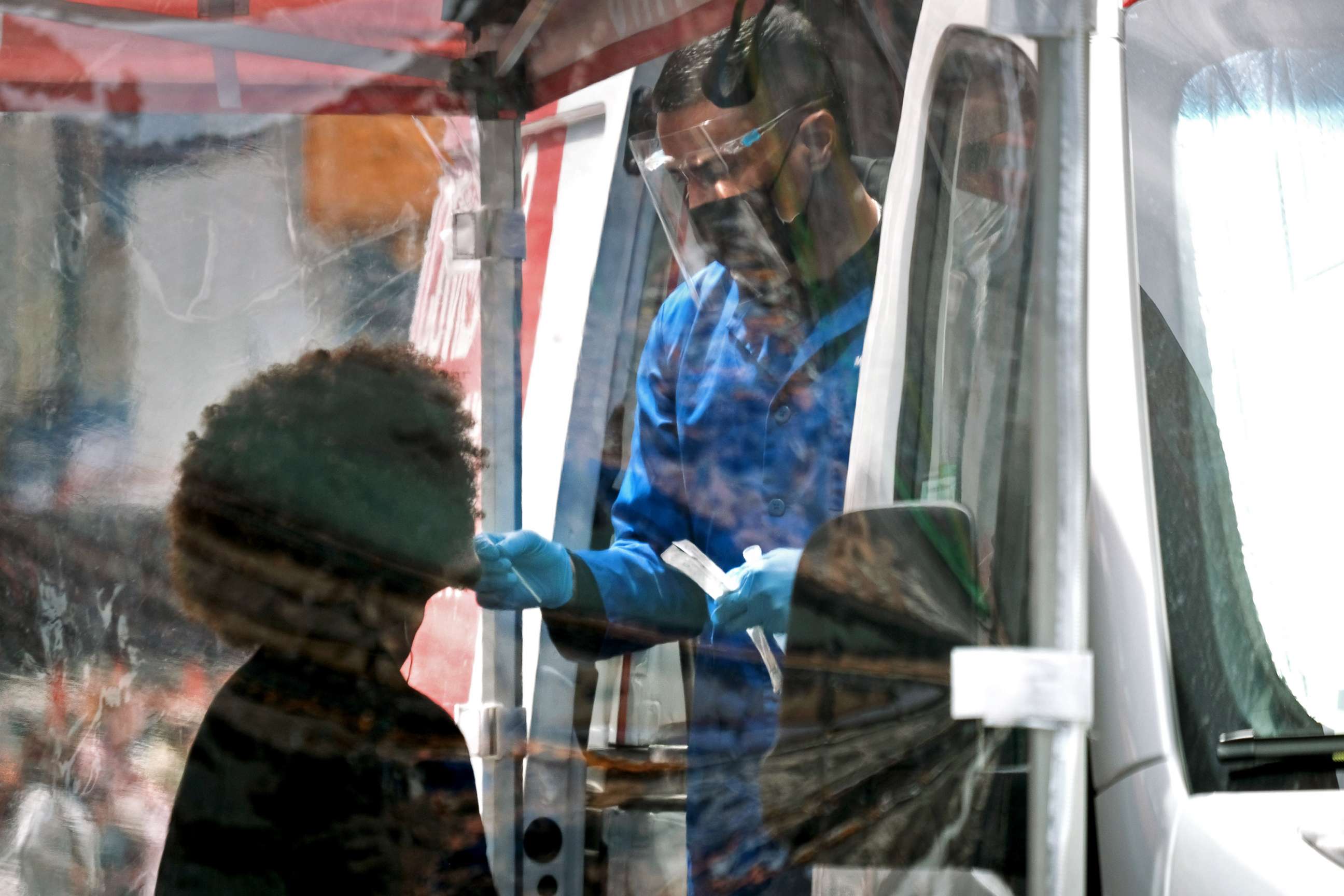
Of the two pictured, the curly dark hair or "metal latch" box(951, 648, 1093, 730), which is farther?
"metal latch" box(951, 648, 1093, 730)

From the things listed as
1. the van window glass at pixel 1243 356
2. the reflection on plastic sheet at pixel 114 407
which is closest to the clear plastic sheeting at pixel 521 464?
the reflection on plastic sheet at pixel 114 407

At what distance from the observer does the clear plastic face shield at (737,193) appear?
1.52 meters

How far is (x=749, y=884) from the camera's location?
142 centimetres

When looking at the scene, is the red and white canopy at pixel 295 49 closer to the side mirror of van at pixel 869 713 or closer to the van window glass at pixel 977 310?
the van window glass at pixel 977 310

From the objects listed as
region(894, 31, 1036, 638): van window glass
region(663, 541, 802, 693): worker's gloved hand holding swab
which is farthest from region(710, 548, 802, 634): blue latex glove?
region(894, 31, 1036, 638): van window glass

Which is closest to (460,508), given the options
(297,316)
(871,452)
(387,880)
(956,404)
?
(297,316)

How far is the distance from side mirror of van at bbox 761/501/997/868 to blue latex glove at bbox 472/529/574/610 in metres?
0.26

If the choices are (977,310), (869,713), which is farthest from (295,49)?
(869,713)

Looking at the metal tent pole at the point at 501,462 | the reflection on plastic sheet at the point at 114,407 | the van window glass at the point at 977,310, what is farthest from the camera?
the van window glass at the point at 977,310

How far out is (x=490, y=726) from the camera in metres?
1.34

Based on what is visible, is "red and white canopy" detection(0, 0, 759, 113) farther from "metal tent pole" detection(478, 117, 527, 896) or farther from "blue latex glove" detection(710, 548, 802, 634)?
"blue latex glove" detection(710, 548, 802, 634)

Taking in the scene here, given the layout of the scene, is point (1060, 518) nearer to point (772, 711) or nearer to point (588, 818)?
point (772, 711)

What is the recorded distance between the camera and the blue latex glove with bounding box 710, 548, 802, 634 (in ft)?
4.62

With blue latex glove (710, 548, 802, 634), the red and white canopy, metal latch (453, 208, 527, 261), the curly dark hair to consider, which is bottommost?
blue latex glove (710, 548, 802, 634)
